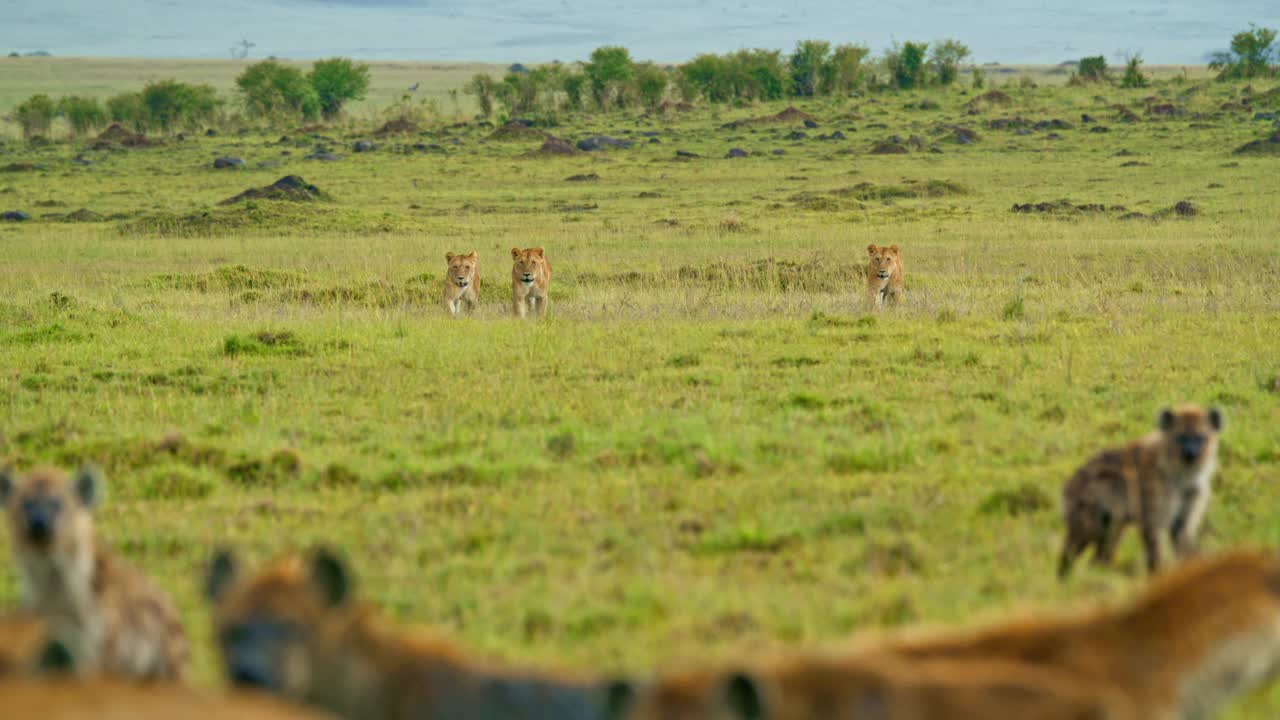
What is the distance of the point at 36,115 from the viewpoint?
247ft

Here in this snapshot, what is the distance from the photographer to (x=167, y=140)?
67938 millimetres

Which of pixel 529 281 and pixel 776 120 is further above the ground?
pixel 776 120

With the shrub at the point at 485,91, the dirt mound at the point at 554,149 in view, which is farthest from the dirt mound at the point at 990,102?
the shrub at the point at 485,91

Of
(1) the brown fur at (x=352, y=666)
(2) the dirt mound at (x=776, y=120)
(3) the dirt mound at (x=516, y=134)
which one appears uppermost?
(2) the dirt mound at (x=776, y=120)

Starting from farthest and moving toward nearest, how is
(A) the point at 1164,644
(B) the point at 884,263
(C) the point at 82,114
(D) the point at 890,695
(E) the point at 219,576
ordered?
(C) the point at 82,114, (B) the point at 884,263, (E) the point at 219,576, (A) the point at 1164,644, (D) the point at 890,695

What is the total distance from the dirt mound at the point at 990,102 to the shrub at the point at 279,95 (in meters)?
→ 39.7

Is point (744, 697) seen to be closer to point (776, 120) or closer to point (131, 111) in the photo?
point (776, 120)

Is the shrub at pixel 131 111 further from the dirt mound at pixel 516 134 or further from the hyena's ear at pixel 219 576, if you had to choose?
the hyena's ear at pixel 219 576

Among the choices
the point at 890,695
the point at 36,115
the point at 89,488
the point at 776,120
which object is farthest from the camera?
the point at 36,115

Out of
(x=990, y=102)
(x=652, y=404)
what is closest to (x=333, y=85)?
(x=990, y=102)

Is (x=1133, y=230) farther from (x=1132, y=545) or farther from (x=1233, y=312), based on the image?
(x=1132, y=545)

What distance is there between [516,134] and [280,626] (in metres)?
57.3

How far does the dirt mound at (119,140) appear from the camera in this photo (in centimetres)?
6569

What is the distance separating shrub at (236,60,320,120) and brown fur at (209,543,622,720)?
81881 mm
